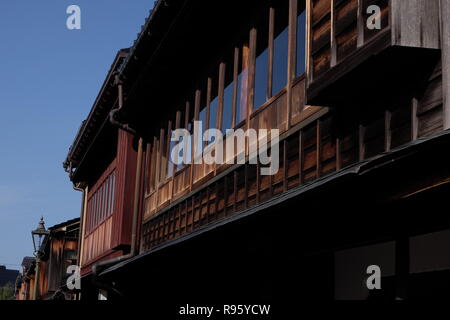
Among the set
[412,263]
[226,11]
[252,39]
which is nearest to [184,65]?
[226,11]

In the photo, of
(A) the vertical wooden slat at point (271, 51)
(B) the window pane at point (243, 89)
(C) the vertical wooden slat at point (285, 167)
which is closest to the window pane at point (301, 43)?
(A) the vertical wooden slat at point (271, 51)

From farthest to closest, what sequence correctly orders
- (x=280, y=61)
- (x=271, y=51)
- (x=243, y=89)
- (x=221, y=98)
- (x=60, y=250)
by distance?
(x=60, y=250) < (x=221, y=98) < (x=243, y=89) < (x=271, y=51) < (x=280, y=61)

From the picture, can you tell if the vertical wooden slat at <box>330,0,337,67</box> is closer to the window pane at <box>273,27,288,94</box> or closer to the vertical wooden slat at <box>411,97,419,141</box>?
the vertical wooden slat at <box>411,97,419,141</box>

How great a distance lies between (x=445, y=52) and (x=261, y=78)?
459 centimetres

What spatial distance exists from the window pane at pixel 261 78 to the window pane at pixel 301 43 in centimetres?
103

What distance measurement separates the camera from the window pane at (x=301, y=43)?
28.5ft

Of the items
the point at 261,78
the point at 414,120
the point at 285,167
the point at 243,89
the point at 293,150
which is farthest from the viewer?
the point at 243,89

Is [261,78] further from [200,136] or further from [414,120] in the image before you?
[414,120]

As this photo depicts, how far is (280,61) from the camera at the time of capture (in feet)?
30.8

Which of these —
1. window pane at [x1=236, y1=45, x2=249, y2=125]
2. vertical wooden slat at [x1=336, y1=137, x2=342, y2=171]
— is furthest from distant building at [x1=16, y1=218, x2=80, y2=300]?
vertical wooden slat at [x1=336, y1=137, x2=342, y2=171]

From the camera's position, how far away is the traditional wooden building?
5660 mm

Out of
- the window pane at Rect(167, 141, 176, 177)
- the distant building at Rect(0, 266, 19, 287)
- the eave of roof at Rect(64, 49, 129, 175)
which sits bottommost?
the window pane at Rect(167, 141, 176, 177)

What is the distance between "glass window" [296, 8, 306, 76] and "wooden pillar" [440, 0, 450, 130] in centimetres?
295

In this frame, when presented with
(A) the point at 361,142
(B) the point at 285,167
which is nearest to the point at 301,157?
(B) the point at 285,167
